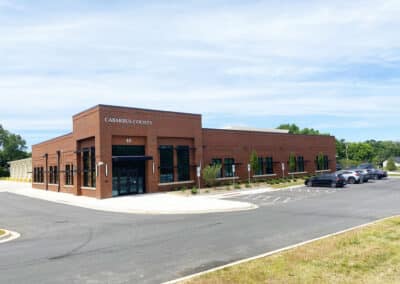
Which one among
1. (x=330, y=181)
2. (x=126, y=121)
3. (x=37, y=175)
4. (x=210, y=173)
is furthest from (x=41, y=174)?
(x=330, y=181)

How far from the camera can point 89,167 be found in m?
31.7

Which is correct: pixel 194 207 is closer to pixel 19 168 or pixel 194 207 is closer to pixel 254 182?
pixel 254 182

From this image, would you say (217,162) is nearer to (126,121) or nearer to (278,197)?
(126,121)

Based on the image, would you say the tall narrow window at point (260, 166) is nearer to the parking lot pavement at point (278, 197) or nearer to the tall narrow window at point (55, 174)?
the parking lot pavement at point (278, 197)

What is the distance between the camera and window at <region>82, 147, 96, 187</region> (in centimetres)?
3056

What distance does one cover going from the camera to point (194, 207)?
20.7m

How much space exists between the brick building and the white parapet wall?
35.0 metres

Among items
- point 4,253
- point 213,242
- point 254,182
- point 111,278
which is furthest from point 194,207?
point 254,182

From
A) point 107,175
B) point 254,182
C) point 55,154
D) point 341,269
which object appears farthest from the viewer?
point 55,154

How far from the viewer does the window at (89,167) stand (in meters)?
30.6

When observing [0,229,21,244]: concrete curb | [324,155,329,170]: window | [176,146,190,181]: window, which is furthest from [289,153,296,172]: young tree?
[0,229,21,244]: concrete curb

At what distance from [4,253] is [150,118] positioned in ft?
72.0

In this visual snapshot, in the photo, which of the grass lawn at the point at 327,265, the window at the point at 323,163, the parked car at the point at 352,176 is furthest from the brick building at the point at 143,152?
the grass lawn at the point at 327,265

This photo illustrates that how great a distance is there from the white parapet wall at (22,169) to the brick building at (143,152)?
3502cm
